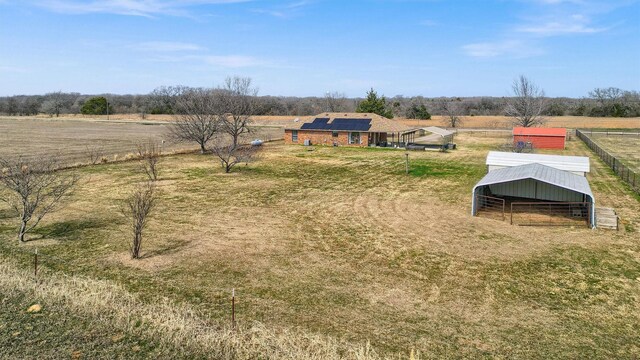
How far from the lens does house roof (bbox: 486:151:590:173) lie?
2361 cm

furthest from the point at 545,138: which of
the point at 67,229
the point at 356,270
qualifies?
the point at 67,229

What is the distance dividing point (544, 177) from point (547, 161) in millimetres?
4885

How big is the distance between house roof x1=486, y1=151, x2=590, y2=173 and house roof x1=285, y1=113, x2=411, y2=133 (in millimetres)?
25420

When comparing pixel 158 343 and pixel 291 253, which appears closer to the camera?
pixel 158 343

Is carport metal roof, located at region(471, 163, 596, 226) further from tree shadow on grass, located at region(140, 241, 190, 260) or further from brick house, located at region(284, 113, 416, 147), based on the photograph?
brick house, located at region(284, 113, 416, 147)

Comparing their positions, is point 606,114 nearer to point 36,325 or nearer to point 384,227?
point 384,227

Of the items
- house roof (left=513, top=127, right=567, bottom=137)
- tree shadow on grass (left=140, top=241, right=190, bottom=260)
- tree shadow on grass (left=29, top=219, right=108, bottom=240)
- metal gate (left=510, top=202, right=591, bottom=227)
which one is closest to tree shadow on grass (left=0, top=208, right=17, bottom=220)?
tree shadow on grass (left=29, top=219, right=108, bottom=240)

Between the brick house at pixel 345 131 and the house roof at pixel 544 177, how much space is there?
28880 mm

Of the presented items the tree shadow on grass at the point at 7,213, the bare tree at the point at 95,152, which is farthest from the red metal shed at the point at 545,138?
the tree shadow on grass at the point at 7,213

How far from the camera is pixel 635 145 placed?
52.3 m

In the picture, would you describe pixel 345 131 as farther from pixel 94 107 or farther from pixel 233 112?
pixel 94 107

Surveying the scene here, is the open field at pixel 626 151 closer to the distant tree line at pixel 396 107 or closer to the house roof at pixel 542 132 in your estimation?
the house roof at pixel 542 132

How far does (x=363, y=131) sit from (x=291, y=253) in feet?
123

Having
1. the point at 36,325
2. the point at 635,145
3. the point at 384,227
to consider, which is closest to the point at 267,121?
the point at 635,145
